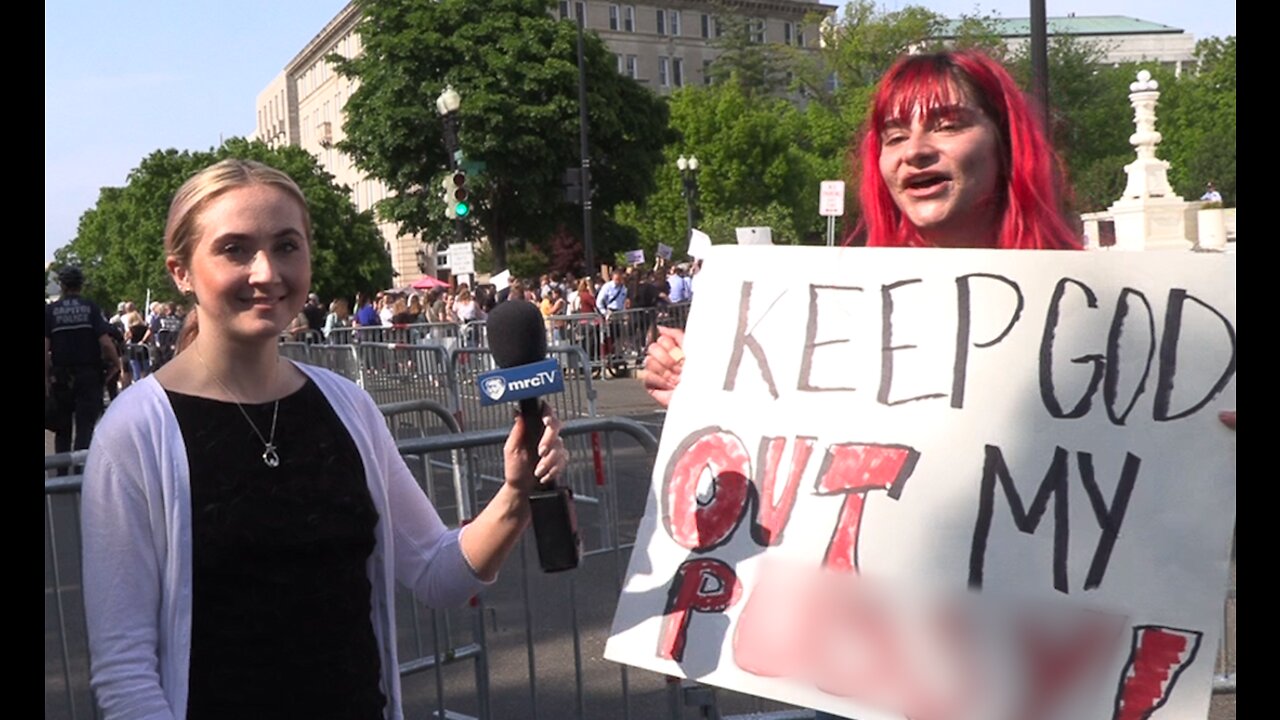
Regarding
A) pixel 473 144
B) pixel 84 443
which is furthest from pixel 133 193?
pixel 84 443

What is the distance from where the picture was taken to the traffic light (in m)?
22.0

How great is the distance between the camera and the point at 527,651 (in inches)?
236

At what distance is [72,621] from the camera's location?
4.70 metres

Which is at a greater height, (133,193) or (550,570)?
(133,193)

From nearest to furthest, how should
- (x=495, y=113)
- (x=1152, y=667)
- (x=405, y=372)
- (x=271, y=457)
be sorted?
(x=1152, y=667)
(x=271, y=457)
(x=405, y=372)
(x=495, y=113)

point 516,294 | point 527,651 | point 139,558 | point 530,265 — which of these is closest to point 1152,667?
point 139,558

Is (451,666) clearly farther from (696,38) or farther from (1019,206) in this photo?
(696,38)

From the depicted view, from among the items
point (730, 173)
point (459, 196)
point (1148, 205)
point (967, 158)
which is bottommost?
point (967, 158)

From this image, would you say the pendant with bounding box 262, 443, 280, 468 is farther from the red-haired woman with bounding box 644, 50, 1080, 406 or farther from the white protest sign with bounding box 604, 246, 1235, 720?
the red-haired woman with bounding box 644, 50, 1080, 406

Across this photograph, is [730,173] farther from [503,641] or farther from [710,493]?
[710,493]

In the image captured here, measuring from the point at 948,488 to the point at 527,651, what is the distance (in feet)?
12.1

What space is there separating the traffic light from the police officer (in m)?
8.73

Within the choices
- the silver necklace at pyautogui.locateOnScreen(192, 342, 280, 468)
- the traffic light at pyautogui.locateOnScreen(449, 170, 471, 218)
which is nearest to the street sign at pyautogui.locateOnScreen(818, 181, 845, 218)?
the traffic light at pyautogui.locateOnScreen(449, 170, 471, 218)
